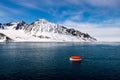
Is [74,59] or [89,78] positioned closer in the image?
[89,78]

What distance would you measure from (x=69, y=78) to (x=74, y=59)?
4486 centimetres

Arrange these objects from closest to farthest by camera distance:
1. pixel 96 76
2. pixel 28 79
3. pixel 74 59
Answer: pixel 28 79, pixel 96 76, pixel 74 59

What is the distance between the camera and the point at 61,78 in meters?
71.0

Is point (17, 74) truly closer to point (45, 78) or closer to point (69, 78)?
point (45, 78)

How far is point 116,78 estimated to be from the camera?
70875 millimetres

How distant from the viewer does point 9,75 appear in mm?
74438

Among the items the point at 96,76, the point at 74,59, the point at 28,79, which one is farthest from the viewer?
the point at 74,59

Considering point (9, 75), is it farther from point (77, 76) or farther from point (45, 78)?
point (77, 76)

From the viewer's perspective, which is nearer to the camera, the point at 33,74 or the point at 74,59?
the point at 33,74

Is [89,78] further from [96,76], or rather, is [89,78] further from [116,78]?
[116,78]

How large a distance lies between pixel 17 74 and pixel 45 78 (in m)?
11.7

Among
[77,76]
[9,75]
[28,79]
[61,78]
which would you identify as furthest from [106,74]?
[9,75]

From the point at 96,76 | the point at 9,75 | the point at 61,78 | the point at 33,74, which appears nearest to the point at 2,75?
the point at 9,75

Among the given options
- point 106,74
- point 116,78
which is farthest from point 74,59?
point 116,78
